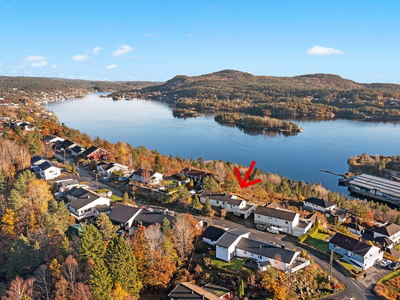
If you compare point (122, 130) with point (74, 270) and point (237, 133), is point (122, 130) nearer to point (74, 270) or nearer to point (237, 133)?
point (237, 133)

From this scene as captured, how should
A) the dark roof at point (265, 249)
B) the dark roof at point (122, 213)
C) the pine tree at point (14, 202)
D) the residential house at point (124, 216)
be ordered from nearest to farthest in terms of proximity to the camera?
the dark roof at point (265, 249), the residential house at point (124, 216), the dark roof at point (122, 213), the pine tree at point (14, 202)

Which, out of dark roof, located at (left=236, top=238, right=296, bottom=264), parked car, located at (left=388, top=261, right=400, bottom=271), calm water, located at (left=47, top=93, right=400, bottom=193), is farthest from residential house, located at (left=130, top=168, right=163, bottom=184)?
calm water, located at (left=47, top=93, right=400, bottom=193)

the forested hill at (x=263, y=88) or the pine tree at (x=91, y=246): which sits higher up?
the forested hill at (x=263, y=88)

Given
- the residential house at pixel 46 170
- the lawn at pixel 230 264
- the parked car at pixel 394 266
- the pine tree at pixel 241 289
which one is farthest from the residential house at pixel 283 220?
the residential house at pixel 46 170

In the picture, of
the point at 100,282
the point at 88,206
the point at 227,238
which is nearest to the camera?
the point at 100,282

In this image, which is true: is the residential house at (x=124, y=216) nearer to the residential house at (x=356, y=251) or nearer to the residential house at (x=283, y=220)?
the residential house at (x=283, y=220)

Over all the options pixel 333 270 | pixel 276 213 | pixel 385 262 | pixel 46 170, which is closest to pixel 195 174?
pixel 276 213

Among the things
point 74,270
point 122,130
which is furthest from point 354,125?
point 74,270

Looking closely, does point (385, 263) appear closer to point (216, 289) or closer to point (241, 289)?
point (241, 289)
